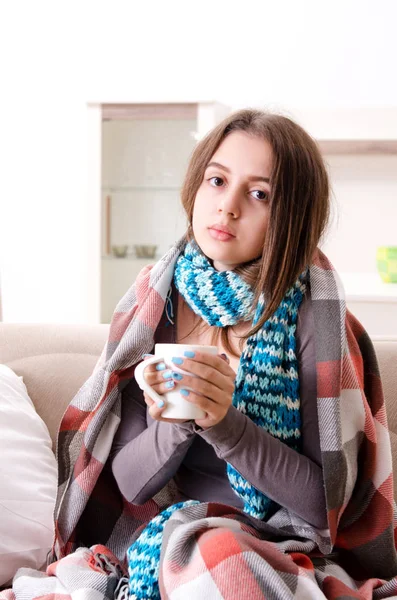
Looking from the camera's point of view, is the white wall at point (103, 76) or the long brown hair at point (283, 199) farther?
the white wall at point (103, 76)

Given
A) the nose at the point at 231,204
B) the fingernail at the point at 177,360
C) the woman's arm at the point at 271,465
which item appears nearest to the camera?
the fingernail at the point at 177,360

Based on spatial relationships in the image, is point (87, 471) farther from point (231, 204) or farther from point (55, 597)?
point (231, 204)

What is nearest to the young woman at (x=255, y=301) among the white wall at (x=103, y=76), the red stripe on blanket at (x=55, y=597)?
the red stripe on blanket at (x=55, y=597)

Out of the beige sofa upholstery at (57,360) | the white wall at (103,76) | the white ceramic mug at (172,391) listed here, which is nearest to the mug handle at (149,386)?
the white ceramic mug at (172,391)

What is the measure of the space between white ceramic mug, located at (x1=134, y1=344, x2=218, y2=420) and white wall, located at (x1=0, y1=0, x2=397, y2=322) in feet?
10.1

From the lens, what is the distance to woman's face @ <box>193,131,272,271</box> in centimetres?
127

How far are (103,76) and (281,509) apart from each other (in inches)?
153

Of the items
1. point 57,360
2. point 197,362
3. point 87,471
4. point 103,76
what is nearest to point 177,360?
point 197,362

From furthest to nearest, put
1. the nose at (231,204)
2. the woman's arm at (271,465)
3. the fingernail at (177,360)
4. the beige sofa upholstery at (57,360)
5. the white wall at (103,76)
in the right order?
the white wall at (103,76) → the beige sofa upholstery at (57,360) → the nose at (231,204) → the woman's arm at (271,465) → the fingernail at (177,360)

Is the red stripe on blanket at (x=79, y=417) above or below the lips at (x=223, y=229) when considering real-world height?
below

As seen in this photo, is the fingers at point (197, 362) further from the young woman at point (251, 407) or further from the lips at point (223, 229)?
the lips at point (223, 229)

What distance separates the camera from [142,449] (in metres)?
1.27

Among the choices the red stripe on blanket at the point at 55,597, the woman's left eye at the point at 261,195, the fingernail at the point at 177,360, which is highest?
the woman's left eye at the point at 261,195

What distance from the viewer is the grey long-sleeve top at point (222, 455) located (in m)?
1.17
